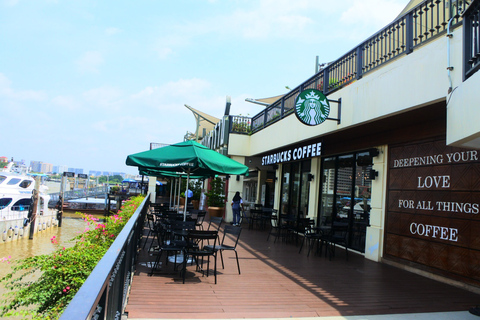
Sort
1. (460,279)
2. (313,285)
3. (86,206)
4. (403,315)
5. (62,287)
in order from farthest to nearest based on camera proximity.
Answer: (86,206), (460,279), (313,285), (403,315), (62,287)

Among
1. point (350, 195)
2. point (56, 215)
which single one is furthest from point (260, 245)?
point (56, 215)

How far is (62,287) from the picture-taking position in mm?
3502

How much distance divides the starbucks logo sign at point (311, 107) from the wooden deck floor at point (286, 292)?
125 inches

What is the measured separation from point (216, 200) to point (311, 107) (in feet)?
37.2

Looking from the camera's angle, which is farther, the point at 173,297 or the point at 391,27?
the point at 391,27

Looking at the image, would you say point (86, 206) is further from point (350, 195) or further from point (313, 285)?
point (313, 285)

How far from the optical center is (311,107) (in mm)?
8086

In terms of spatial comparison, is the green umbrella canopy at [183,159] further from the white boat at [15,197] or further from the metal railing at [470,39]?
the white boat at [15,197]

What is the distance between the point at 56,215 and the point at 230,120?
19.1 metres

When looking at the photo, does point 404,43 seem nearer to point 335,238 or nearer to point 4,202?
point 335,238

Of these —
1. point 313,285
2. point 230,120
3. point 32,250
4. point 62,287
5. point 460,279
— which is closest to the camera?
point 62,287

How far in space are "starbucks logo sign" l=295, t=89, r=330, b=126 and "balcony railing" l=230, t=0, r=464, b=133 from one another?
3.04 feet

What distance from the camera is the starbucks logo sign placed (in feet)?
26.2

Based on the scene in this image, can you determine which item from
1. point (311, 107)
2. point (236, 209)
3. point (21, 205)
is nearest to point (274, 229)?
point (236, 209)
